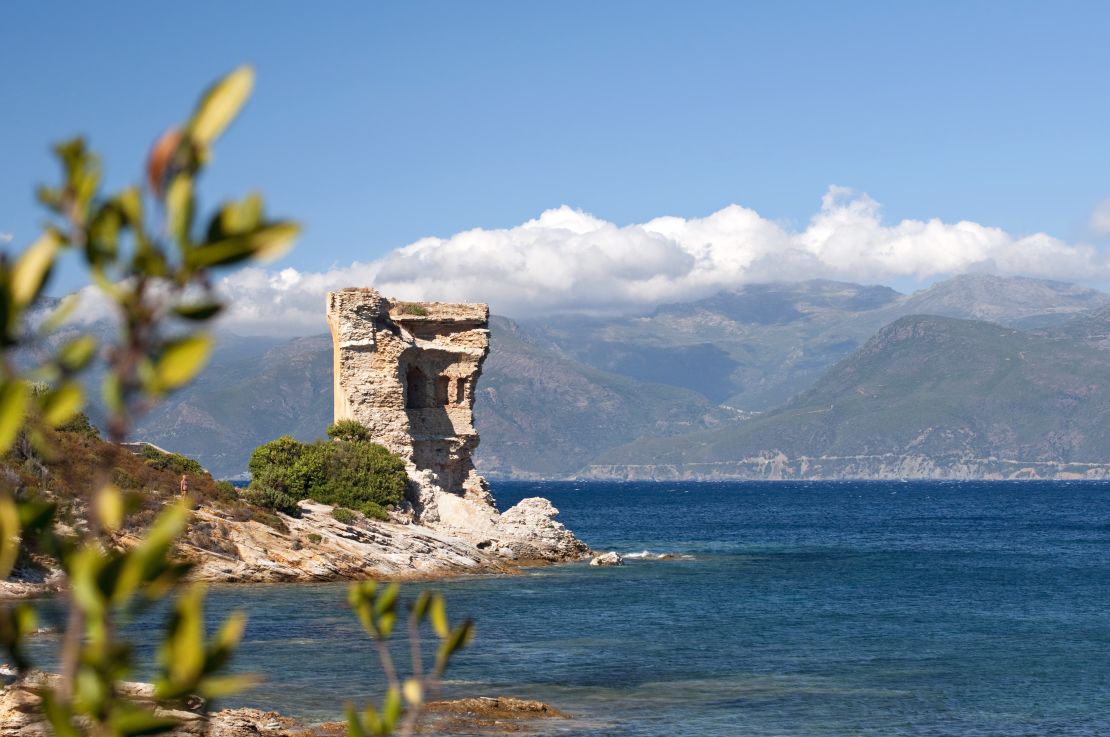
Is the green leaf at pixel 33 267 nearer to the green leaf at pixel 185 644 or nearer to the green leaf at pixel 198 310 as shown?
the green leaf at pixel 198 310

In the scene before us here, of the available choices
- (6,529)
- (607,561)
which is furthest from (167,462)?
(6,529)

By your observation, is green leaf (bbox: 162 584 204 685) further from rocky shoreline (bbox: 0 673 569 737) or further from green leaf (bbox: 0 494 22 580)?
rocky shoreline (bbox: 0 673 569 737)

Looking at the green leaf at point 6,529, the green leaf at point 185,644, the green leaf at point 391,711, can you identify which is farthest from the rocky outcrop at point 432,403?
the green leaf at point 185,644

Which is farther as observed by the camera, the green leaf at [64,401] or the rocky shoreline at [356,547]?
the rocky shoreline at [356,547]

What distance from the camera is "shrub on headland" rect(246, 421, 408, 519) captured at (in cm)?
5147

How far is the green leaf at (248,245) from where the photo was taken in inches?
Answer: 129

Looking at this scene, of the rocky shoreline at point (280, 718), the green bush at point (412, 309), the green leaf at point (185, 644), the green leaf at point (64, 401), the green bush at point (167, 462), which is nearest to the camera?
the green leaf at point (185, 644)

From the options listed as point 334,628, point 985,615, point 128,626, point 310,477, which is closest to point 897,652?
point 985,615

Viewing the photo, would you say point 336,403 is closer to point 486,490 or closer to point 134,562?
point 486,490

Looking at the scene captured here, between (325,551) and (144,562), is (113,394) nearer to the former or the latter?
(144,562)

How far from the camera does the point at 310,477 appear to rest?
52.9 metres

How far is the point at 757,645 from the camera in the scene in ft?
110

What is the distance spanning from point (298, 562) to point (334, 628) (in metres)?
11.7

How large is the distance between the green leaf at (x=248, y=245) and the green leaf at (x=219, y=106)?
25 cm
